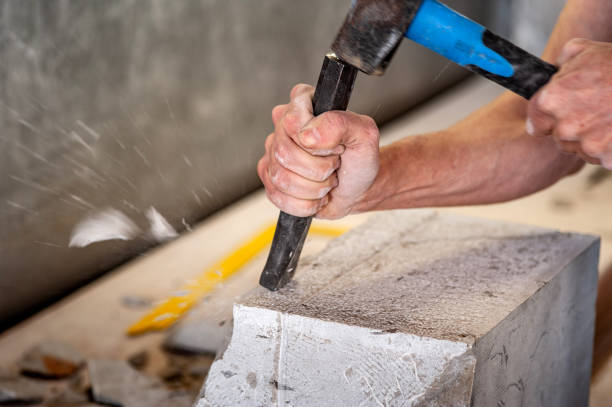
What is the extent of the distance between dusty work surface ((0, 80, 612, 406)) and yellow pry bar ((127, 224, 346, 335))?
40mm

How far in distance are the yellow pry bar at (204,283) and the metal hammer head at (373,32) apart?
1.65 m

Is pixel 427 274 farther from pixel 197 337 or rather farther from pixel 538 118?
pixel 197 337

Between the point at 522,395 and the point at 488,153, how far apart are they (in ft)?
1.82

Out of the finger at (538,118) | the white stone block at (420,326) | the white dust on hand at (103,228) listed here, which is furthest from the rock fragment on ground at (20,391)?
the finger at (538,118)

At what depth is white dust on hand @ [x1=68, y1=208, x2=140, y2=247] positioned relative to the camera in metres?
2.87

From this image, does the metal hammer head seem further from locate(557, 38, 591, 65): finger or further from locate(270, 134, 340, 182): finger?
locate(557, 38, 591, 65): finger

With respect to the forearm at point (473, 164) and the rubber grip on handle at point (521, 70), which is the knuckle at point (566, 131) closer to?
the rubber grip on handle at point (521, 70)

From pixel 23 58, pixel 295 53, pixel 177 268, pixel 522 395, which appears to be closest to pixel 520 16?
pixel 295 53

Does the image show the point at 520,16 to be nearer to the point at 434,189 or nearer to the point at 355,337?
the point at 434,189

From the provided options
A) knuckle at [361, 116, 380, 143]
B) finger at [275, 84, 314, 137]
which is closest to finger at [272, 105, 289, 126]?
finger at [275, 84, 314, 137]

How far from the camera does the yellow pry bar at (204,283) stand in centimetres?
261

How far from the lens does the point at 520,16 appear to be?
6230 millimetres

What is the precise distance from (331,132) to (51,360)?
60.9 inches

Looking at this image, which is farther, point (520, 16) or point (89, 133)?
point (520, 16)
